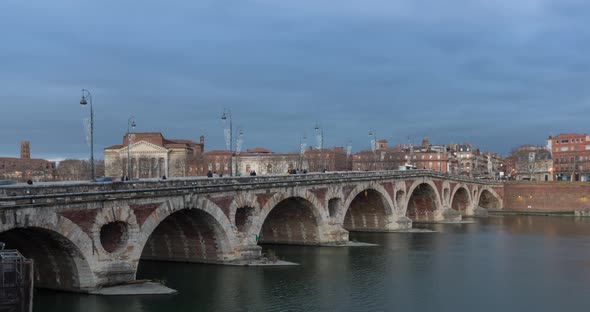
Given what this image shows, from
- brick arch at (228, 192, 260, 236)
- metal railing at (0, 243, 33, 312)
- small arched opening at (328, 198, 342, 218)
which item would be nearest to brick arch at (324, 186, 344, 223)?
small arched opening at (328, 198, 342, 218)

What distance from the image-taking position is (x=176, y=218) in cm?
4284

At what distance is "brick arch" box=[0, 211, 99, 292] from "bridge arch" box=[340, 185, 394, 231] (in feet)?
141

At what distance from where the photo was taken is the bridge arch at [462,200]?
103344 mm

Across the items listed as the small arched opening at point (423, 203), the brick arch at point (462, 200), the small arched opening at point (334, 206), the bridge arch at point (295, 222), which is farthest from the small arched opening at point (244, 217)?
the brick arch at point (462, 200)

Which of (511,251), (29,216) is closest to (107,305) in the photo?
(29,216)

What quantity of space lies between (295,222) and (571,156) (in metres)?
114

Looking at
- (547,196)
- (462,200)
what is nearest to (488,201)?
(547,196)

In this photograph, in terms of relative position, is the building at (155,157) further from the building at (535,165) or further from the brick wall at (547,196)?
the building at (535,165)

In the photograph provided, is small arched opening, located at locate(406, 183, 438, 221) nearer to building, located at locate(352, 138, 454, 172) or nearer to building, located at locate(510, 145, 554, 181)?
building, located at locate(352, 138, 454, 172)

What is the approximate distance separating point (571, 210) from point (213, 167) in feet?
286

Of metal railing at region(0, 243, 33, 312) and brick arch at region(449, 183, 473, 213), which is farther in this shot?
brick arch at region(449, 183, 473, 213)

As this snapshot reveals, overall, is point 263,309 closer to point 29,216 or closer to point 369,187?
point 29,216

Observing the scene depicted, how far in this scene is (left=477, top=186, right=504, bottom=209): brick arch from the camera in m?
114

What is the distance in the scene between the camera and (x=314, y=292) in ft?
123
